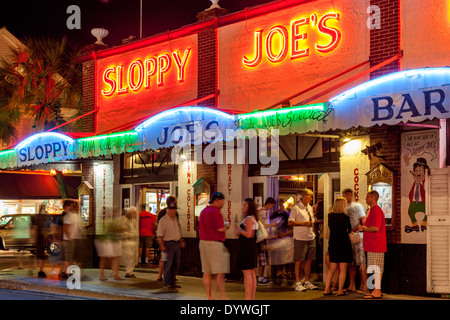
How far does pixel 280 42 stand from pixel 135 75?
5200 mm

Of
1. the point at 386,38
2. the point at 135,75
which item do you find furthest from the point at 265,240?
the point at 135,75

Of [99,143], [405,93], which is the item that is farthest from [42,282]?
[405,93]

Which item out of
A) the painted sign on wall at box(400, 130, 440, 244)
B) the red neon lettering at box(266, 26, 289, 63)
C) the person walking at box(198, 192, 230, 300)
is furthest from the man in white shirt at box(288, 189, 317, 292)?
the red neon lettering at box(266, 26, 289, 63)

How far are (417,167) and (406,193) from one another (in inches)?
21.2

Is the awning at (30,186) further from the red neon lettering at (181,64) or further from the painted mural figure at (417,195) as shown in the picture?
the painted mural figure at (417,195)

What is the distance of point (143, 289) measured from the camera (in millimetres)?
13414

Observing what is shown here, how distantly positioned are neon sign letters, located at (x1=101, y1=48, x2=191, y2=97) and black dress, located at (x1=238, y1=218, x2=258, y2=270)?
7526 millimetres

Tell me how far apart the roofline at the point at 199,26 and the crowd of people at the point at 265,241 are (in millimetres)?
4265

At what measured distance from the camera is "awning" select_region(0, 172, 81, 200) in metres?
32.4

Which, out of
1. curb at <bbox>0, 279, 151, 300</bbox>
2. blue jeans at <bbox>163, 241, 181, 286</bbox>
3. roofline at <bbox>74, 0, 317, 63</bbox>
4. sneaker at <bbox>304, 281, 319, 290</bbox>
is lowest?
curb at <bbox>0, 279, 151, 300</bbox>

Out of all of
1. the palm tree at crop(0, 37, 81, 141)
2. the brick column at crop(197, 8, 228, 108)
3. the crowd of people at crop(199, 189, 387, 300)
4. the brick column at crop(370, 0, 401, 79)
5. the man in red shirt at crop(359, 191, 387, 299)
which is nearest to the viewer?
the crowd of people at crop(199, 189, 387, 300)

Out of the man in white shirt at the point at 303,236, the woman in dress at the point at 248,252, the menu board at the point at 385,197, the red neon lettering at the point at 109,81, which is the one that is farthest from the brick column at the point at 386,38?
the red neon lettering at the point at 109,81

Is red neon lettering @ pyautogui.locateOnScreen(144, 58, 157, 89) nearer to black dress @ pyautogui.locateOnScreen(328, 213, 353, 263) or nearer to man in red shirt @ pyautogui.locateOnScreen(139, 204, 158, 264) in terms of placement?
man in red shirt @ pyautogui.locateOnScreen(139, 204, 158, 264)
